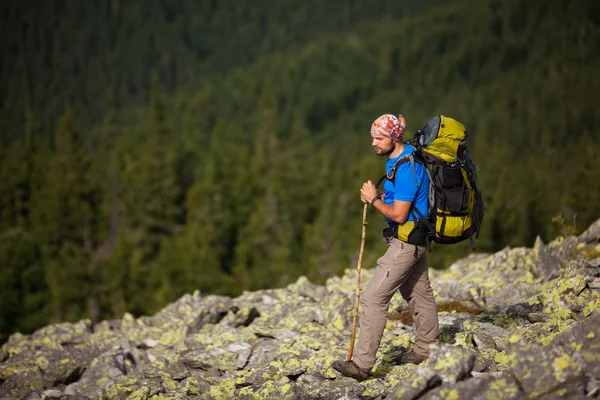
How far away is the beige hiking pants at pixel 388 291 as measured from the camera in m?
7.76

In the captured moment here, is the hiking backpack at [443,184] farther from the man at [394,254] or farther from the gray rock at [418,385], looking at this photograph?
the gray rock at [418,385]

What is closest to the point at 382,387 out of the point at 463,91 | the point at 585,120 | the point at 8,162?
the point at 8,162

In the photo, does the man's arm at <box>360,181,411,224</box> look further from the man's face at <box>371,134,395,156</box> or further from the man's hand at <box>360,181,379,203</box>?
the man's face at <box>371,134,395,156</box>

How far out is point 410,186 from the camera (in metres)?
7.42

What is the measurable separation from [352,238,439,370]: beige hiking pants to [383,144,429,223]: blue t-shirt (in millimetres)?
538

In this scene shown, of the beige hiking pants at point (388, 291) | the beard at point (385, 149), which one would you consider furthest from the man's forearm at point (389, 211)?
the beard at point (385, 149)

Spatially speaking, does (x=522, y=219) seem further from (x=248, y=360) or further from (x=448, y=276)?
(x=248, y=360)

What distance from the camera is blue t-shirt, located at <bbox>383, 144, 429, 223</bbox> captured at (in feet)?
24.3

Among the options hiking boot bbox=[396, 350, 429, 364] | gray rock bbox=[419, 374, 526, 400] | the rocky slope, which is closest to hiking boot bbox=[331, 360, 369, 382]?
the rocky slope

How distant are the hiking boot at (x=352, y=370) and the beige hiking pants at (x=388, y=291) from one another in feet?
0.30

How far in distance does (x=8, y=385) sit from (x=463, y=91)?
183 metres

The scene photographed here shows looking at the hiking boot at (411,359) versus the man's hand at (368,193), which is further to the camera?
Answer: the hiking boot at (411,359)

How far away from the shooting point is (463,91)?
182 metres

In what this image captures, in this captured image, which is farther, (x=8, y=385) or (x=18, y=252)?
(x=18, y=252)
